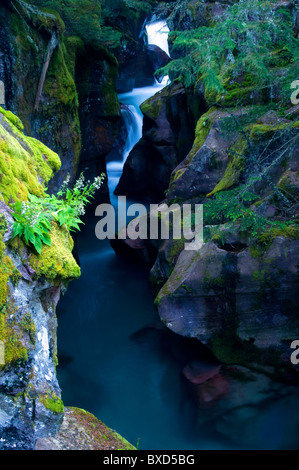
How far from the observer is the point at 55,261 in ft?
14.0

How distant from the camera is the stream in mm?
6656

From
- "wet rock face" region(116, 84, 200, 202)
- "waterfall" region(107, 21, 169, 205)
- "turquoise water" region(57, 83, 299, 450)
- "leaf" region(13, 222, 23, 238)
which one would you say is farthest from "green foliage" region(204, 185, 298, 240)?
"waterfall" region(107, 21, 169, 205)

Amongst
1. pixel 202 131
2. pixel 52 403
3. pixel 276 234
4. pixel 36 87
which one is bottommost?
pixel 52 403

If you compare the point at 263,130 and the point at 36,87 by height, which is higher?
the point at 36,87

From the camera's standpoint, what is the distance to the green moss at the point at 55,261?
13.7 feet

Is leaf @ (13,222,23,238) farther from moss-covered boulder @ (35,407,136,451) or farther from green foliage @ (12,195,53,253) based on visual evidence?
moss-covered boulder @ (35,407,136,451)

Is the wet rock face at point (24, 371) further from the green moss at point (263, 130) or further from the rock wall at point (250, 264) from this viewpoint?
the green moss at point (263, 130)

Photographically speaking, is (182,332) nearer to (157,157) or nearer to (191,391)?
(191,391)

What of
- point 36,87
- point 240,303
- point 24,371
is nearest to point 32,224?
point 24,371

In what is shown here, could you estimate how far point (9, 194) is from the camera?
4238 mm

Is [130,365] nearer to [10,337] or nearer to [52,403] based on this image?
[52,403]

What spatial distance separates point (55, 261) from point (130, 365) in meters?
4.93

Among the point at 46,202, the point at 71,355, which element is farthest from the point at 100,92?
the point at 46,202

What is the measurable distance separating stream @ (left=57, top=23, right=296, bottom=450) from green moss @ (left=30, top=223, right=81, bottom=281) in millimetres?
3327
